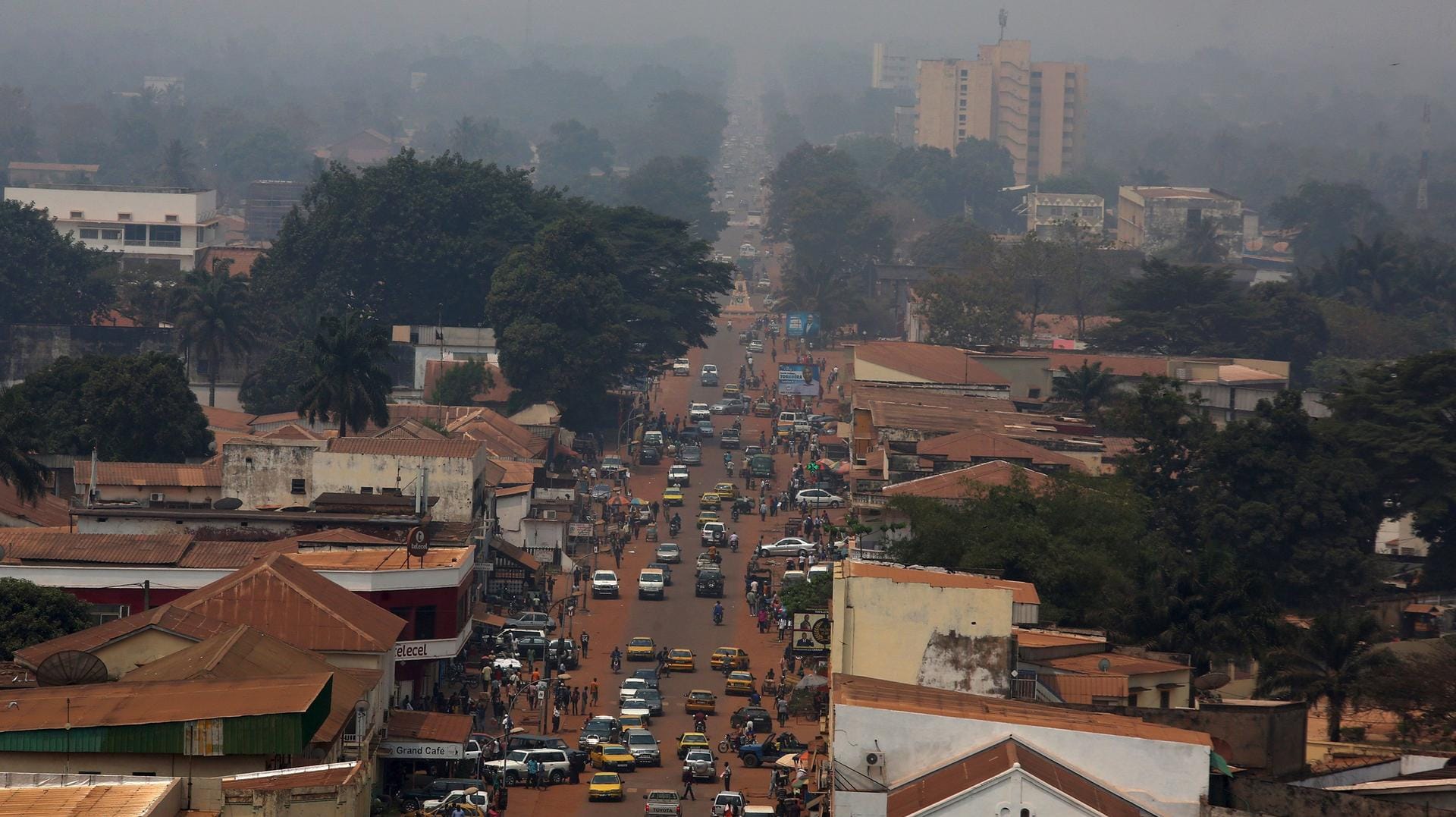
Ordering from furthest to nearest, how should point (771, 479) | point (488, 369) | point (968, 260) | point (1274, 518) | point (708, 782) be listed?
1. point (968, 260)
2. point (488, 369)
3. point (771, 479)
4. point (1274, 518)
5. point (708, 782)

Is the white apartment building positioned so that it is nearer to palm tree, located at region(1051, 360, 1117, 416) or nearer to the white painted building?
palm tree, located at region(1051, 360, 1117, 416)

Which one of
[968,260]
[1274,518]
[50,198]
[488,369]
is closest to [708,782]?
[1274,518]

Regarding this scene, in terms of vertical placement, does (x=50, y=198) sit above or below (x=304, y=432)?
above

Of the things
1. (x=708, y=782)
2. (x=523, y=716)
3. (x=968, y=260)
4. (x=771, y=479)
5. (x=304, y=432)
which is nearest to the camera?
(x=708, y=782)

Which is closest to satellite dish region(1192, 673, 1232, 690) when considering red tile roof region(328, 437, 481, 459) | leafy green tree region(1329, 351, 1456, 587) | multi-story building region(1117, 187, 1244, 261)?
red tile roof region(328, 437, 481, 459)

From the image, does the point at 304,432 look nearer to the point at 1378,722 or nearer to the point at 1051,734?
the point at 1378,722

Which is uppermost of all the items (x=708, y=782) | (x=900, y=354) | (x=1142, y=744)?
(x=900, y=354)

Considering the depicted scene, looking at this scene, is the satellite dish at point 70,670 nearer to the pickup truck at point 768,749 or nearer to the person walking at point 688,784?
the person walking at point 688,784
